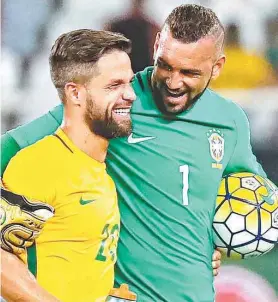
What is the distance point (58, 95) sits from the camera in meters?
1.43

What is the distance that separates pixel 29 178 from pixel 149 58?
0.39 metres

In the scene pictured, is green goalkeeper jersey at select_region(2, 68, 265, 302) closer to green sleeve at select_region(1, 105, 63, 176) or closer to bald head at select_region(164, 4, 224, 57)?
green sleeve at select_region(1, 105, 63, 176)

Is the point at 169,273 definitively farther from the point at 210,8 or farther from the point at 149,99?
the point at 210,8

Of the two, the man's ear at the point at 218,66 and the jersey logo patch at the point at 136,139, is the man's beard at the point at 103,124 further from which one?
the man's ear at the point at 218,66

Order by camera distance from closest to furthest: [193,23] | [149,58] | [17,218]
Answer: [17,218], [193,23], [149,58]

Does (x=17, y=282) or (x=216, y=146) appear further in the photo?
(x=216, y=146)

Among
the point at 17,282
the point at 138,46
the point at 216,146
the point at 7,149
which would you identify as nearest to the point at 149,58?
the point at 138,46

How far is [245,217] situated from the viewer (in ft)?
4.77

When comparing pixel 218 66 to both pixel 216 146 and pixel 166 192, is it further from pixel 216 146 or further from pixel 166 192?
pixel 166 192

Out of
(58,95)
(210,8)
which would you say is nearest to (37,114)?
(58,95)

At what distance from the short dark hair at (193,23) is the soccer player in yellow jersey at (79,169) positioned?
110mm

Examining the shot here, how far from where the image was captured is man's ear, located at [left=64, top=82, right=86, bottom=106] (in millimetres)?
1378

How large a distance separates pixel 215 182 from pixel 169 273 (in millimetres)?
218

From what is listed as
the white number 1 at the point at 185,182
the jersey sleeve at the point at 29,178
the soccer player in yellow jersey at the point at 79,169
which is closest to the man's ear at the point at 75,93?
the soccer player in yellow jersey at the point at 79,169
